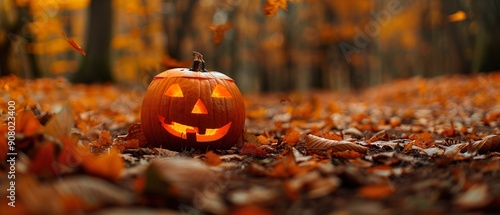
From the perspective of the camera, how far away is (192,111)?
2.96 metres

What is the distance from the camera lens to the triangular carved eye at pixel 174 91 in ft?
9.86

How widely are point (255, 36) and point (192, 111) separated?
2211cm

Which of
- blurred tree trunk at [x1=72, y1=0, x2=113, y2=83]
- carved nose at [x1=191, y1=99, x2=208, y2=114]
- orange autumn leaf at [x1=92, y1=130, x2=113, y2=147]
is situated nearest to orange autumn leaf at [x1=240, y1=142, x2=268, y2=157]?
carved nose at [x1=191, y1=99, x2=208, y2=114]

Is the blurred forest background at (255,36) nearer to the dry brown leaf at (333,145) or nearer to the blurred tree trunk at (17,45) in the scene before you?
the blurred tree trunk at (17,45)

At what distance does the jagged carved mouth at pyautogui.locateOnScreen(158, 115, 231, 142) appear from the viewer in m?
3.01

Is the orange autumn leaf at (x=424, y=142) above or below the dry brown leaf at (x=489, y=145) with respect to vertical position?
below

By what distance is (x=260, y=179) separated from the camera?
212cm

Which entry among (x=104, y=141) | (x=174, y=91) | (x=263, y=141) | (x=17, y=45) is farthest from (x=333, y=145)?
(x=17, y=45)

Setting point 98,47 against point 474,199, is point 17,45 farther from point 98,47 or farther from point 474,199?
point 474,199

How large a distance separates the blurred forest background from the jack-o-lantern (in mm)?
595

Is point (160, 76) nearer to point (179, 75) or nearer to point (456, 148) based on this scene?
point (179, 75)

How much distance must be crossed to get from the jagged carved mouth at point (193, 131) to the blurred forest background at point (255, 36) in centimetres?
77

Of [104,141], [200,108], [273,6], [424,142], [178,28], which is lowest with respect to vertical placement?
[424,142]

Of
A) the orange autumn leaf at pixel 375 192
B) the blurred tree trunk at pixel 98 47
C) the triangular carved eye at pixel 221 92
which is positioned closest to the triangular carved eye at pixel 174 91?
the triangular carved eye at pixel 221 92
